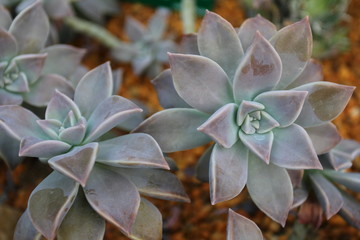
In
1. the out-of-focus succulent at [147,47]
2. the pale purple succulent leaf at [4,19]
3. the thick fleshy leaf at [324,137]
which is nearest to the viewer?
the thick fleshy leaf at [324,137]

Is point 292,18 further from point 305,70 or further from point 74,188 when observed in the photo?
point 74,188

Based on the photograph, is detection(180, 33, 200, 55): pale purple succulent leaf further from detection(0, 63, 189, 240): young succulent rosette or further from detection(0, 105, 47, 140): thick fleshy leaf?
detection(0, 105, 47, 140): thick fleshy leaf

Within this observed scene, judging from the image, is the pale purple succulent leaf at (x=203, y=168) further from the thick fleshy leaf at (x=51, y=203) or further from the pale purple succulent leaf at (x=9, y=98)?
the pale purple succulent leaf at (x=9, y=98)

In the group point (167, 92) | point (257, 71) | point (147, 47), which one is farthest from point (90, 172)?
point (147, 47)

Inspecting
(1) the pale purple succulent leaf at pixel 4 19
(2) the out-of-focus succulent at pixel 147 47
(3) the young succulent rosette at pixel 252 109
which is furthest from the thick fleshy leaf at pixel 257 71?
(2) the out-of-focus succulent at pixel 147 47

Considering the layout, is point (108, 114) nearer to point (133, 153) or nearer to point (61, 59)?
point (133, 153)

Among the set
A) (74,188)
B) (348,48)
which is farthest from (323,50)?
(74,188)
